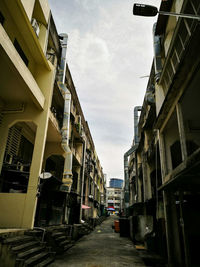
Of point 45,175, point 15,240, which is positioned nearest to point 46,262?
point 15,240

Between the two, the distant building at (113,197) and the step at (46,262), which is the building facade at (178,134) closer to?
the step at (46,262)

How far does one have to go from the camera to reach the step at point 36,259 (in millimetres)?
6713

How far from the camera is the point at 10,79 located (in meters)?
9.72

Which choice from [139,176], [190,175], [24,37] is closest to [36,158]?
[24,37]

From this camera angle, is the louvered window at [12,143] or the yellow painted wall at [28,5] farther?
the louvered window at [12,143]

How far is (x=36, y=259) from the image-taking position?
723 cm

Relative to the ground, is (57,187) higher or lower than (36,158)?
lower

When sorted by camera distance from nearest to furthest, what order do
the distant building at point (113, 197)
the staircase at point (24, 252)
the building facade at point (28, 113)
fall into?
the staircase at point (24, 252) < the building facade at point (28, 113) < the distant building at point (113, 197)

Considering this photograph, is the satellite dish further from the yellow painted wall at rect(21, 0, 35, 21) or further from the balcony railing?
the yellow painted wall at rect(21, 0, 35, 21)

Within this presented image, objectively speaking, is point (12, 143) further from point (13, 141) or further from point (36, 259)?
point (36, 259)

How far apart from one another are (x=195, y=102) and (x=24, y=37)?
10393 millimetres

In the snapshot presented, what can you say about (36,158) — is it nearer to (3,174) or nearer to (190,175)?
(3,174)

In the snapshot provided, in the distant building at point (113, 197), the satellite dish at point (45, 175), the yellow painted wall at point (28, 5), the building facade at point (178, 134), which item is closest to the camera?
the building facade at point (178, 134)

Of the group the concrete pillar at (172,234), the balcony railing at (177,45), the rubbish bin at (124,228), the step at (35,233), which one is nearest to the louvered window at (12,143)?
the step at (35,233)
